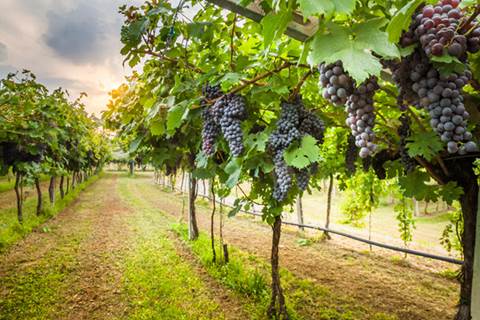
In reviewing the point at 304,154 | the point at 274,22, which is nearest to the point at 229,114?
the point at 304,154

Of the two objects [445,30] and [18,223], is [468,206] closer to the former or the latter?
[445,30]

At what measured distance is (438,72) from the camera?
0.99 metres

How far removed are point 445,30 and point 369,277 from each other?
6833 millimetres

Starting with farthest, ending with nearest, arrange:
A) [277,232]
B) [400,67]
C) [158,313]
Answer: [158,313] → [277,232] → [400,67]

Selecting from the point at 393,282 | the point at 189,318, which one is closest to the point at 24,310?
the point at 189,318

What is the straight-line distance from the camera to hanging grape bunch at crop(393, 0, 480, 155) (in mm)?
907

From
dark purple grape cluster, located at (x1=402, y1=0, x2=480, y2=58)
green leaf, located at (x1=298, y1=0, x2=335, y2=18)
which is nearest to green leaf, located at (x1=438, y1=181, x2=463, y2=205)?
dark purple grape cluster, located at (x1=402, y1=0, x2=480, y2=58)

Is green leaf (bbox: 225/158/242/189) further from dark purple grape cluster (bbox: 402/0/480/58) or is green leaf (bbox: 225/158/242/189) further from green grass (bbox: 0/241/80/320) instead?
green grass (bbox: 0/241/80/320)

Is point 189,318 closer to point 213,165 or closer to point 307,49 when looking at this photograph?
point 213,165

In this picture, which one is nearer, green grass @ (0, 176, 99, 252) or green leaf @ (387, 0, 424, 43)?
green leaf @ (387, 0, 424, 43)

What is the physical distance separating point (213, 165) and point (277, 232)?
1.43 metres

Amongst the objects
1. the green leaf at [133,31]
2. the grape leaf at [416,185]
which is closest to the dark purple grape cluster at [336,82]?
the green leaf at [133,31]

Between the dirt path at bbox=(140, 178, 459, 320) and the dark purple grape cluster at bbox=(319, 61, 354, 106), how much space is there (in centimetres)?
515

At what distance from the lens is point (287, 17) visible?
3.40ft
